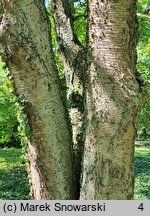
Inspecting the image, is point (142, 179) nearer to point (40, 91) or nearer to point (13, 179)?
point (13, 179)

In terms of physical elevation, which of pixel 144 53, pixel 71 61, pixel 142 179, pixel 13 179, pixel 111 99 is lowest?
pixel 142 179

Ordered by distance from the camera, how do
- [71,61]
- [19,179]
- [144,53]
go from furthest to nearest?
[19,179]
[144,53]
[71,61]

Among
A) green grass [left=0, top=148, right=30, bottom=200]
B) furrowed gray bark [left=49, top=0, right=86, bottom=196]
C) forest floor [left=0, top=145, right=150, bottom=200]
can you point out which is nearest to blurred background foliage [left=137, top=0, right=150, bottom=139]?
furrowed gray bark [left=49, top=0, right=86, bottom=196]

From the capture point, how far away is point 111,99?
7.68 ft

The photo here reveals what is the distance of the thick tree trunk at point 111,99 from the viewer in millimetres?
2320

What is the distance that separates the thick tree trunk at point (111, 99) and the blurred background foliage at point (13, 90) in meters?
0.29

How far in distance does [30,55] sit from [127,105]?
705 mm

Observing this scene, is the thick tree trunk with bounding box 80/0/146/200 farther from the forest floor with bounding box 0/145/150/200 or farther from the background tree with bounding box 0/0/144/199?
the forest floor with bounding box 0/145/150/200

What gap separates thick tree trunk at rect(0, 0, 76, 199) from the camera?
90.4 inches

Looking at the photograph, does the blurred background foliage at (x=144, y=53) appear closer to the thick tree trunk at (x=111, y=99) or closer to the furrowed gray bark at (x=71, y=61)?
the thick tree trunk at (x=111, y=99)

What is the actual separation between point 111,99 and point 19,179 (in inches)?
324

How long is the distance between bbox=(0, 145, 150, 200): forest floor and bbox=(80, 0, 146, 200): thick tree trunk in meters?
4.51

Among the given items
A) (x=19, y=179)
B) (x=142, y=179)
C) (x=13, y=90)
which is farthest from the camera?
(x=142, y=179)

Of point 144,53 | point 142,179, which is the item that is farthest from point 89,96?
point 142,179
